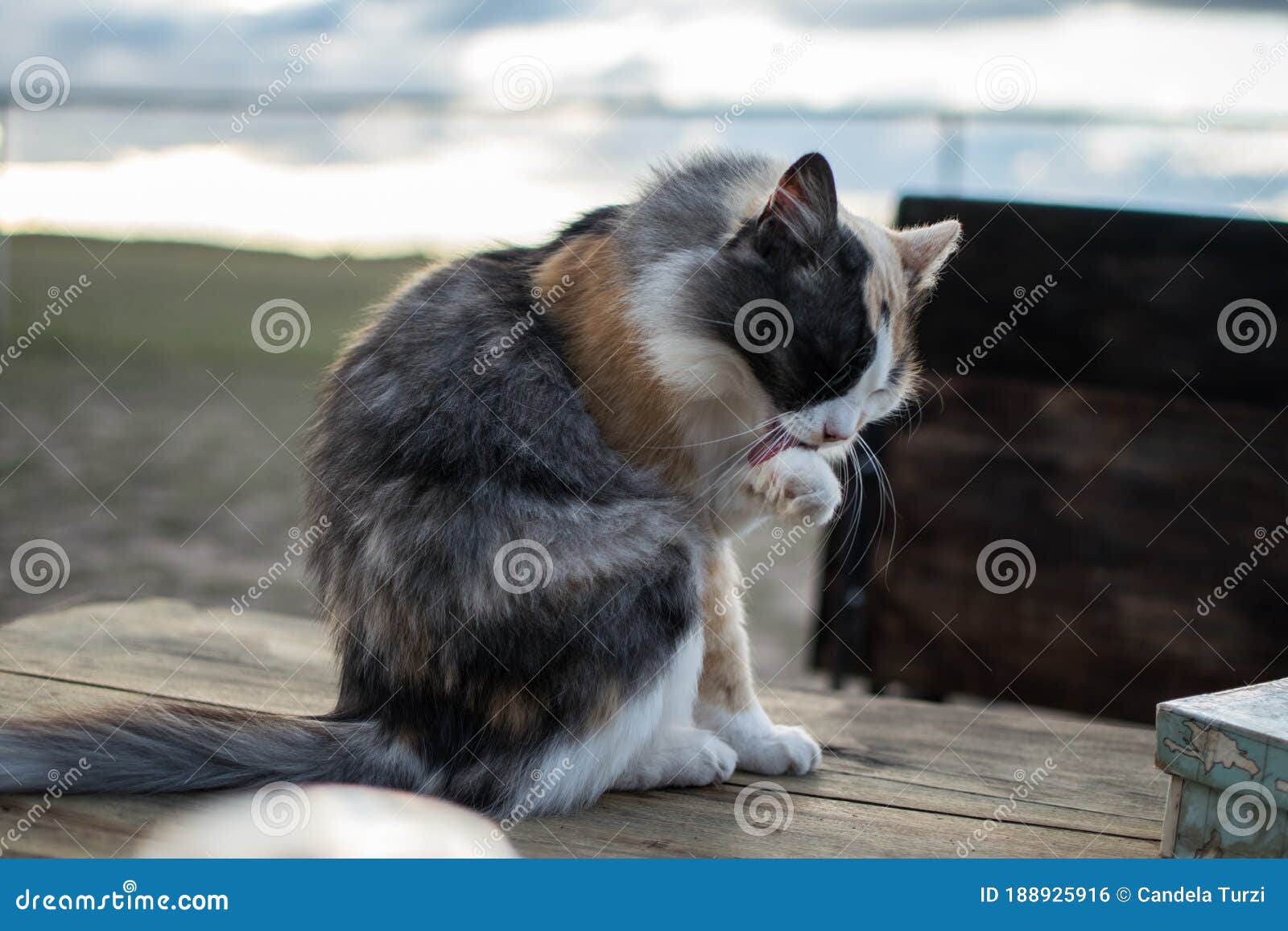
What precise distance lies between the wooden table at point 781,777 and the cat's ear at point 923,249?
1.20m

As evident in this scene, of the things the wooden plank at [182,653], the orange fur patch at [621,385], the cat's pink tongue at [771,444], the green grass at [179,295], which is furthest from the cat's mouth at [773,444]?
the green grass at [179,295]

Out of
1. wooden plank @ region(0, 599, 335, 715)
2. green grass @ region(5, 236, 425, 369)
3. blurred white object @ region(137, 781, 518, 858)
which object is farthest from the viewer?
green grass @ region(5, 236, 425, 369)

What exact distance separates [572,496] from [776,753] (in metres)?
0.84

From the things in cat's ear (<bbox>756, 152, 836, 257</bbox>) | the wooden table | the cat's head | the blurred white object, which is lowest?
the blurred white object

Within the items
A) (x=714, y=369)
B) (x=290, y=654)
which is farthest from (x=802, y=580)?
(x=714, y=369)

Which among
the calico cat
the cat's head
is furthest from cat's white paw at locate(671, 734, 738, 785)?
the cat's head

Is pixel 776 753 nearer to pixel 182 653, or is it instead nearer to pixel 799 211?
pixel 799 211

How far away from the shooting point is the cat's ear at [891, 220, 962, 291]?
266 cm

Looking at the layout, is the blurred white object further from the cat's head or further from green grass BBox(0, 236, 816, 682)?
green grass BBox(0, 236, 816, 682)

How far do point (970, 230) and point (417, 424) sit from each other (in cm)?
259

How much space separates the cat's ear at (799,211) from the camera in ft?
7.37

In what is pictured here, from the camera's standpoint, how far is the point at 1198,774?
6.57 ft

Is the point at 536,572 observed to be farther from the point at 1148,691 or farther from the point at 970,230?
the point at 1148,691

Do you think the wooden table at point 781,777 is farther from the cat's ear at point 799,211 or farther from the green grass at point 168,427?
the green grass at point 168,427
